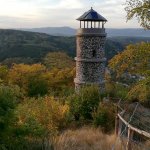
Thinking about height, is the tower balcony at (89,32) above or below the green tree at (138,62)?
above

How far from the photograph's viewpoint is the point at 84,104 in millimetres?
24047

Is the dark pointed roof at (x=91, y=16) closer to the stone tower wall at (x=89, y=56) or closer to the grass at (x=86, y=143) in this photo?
the stone tower wall at (x=89, y=56)

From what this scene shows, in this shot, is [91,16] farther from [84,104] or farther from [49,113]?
[49,113]

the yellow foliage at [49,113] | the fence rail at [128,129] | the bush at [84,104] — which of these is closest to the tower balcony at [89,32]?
the bush at [84,104]

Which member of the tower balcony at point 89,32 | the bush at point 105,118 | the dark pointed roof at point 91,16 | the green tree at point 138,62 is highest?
the dark pointed roof at point 91,16

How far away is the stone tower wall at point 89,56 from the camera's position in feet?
101

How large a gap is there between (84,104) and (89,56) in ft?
24.9

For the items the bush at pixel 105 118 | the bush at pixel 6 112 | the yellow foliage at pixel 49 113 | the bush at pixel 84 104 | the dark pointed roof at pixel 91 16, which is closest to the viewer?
the bush at pixel 6 112

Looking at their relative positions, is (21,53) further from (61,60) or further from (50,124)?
(50,124)

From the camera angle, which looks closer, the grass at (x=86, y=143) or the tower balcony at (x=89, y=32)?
the grass at (x=86, y=143)

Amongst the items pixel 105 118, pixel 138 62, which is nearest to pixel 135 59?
pixel 138 62

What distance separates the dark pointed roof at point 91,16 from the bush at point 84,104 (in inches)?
352

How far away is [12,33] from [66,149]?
17865 cm

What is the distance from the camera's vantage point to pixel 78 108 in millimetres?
23859
